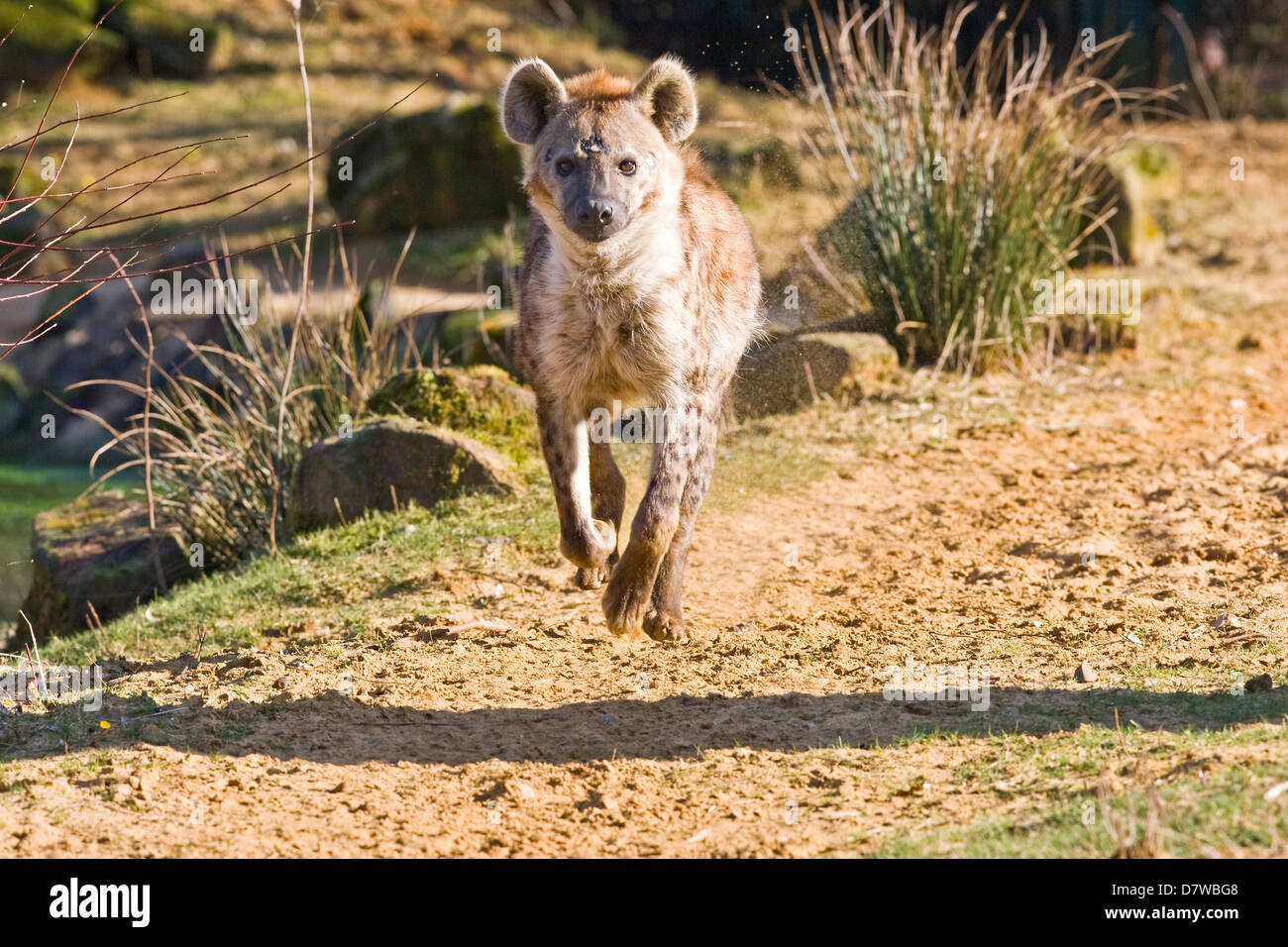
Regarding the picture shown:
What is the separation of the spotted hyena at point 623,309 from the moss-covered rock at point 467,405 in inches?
88.4

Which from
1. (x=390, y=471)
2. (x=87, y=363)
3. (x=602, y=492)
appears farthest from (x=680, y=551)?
(x=87, y=363)

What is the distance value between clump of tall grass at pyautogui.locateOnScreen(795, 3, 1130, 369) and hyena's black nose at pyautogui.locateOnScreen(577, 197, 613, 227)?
4002 mm

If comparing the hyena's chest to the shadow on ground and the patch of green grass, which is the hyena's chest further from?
the patch of green grass

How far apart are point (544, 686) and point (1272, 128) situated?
13964 mm

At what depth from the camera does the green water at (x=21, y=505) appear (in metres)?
9.34

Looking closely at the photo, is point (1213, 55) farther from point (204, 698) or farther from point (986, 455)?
point (204, 698)

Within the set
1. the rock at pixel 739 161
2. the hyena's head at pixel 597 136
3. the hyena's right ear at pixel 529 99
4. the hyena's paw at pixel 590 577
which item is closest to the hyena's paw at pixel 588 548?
the hyena's paw at pixel 590 577

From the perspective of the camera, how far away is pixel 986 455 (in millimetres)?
7320

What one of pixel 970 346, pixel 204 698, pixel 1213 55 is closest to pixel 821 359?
pixel 970 346

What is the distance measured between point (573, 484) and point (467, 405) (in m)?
2.66

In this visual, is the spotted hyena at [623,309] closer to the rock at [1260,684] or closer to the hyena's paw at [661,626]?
the hyena's paw at [661,626]

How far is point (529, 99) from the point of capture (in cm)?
496

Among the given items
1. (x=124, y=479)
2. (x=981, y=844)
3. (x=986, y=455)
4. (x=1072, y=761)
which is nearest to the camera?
(x=981, y=844)

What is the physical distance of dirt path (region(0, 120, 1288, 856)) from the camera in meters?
3.80
